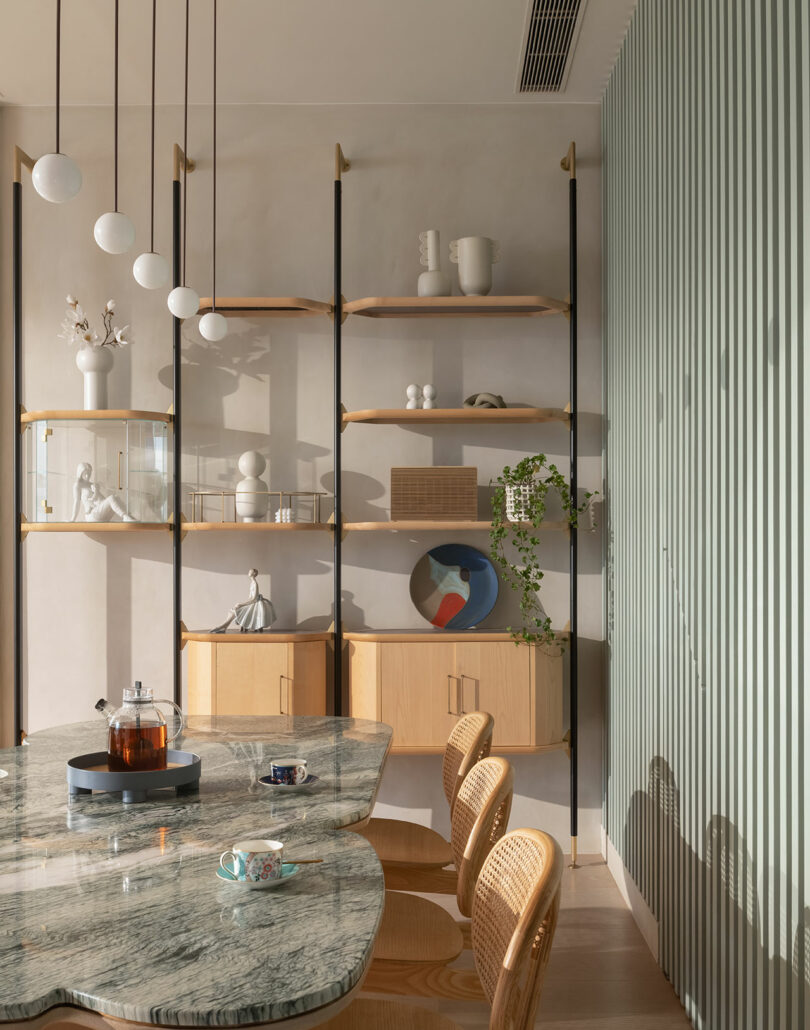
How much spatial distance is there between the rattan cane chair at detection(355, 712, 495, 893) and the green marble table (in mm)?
386

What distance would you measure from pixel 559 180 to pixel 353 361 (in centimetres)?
126

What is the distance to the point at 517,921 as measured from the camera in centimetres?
154

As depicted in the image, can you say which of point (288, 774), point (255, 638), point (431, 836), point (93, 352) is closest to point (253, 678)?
point (255, 638)

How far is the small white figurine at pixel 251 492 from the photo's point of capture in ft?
13.3

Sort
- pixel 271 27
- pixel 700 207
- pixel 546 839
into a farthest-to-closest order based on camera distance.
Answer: pixel 271 27, pixel 700 207, pixel 546 839

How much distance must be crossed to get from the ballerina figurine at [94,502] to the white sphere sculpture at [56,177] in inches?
72.5

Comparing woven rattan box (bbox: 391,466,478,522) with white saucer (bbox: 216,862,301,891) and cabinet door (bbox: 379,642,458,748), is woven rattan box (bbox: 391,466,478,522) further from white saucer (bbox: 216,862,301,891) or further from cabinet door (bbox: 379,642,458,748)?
white saucer (bbox: 216,862,301,891)

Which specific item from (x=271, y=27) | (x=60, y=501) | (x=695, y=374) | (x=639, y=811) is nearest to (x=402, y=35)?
(x=271, y=27)

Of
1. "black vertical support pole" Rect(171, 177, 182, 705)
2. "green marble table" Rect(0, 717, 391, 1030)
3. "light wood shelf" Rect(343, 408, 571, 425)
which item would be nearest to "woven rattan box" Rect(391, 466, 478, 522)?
"light wood shelf" Rect(343, 408, 571, 425)

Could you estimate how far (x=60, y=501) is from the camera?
3.94 meters

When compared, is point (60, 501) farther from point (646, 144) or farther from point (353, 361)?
point (646, 144)

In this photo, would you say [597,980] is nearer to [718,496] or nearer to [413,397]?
[718,496]

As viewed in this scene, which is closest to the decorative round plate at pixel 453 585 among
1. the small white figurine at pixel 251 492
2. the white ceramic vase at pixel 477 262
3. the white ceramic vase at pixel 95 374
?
the small white figurine at pixel 251 492

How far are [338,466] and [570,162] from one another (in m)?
1.69
